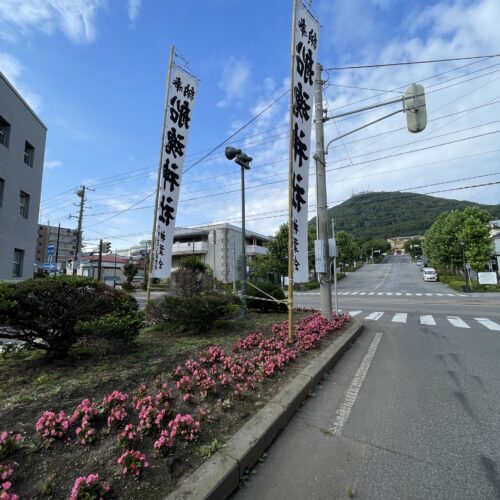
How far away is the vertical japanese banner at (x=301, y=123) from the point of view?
19.0ft

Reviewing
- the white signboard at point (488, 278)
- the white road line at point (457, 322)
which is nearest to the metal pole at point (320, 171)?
the white road line at point (457, 322)

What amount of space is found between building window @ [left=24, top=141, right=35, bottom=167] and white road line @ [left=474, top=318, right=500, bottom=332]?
22.5 m

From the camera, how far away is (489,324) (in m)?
9.55

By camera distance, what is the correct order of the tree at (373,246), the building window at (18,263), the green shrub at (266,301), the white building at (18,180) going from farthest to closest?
the tree at (373,246), the building window at (18,263), the white building at (18,180), the green shrub at (266,301)

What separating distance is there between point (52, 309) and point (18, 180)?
49.8 feet

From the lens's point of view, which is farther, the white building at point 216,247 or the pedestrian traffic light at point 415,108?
the white building at point 216,247

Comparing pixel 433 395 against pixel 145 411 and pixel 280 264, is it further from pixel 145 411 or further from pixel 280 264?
pixel 280 264

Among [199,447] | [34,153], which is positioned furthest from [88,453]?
[34,153]

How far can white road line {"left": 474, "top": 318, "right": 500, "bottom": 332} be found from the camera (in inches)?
347

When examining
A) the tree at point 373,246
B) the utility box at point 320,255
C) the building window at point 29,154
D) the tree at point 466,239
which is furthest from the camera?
the tree at point 373,246

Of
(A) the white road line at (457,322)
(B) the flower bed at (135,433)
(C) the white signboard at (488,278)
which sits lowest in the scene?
(A) the white road line at (457,322)

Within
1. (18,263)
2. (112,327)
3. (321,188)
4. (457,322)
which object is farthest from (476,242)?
(18,263)

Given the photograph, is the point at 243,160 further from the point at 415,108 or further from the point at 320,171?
the point at 415,108

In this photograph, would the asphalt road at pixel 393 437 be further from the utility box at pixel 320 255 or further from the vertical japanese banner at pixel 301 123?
the utility box at pixel 320 255
